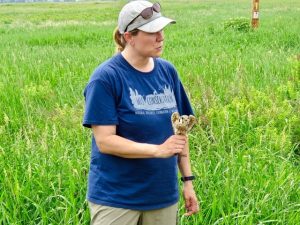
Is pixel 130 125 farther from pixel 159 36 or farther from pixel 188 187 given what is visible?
pixel 188 187

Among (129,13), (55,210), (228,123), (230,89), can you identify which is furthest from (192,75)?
(129,13)

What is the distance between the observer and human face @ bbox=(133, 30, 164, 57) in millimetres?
2391

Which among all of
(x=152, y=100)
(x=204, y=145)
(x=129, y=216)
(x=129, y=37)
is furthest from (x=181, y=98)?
(x=204, y=145)

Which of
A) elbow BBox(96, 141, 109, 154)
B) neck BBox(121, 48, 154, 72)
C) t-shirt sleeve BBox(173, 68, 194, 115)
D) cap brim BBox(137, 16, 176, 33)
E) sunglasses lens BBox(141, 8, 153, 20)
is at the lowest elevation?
elbow BBox(96, 141, 109, 154)

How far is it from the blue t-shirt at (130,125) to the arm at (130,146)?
1.9 inches

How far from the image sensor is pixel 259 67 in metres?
7.14

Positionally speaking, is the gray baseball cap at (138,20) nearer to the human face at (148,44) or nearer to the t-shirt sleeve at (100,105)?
the human face at (148,44)

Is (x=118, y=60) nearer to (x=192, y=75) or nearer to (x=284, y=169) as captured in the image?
(x=284, y=169)

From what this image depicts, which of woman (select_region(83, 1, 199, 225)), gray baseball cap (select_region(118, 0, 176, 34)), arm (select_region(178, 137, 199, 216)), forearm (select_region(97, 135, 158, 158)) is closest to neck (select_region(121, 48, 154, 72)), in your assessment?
woman (select_region(83, 1, 199, 225))

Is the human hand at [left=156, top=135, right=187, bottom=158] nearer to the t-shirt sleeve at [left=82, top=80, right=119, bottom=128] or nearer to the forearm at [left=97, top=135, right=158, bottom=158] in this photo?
the forearm at [left=97, top=135, right=158, bottom=158]

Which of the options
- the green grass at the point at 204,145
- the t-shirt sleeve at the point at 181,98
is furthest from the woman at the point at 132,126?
the green grass at the point at 204,145

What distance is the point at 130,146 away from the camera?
231cm

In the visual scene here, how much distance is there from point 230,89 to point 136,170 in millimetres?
3376

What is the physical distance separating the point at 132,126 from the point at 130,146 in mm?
114
